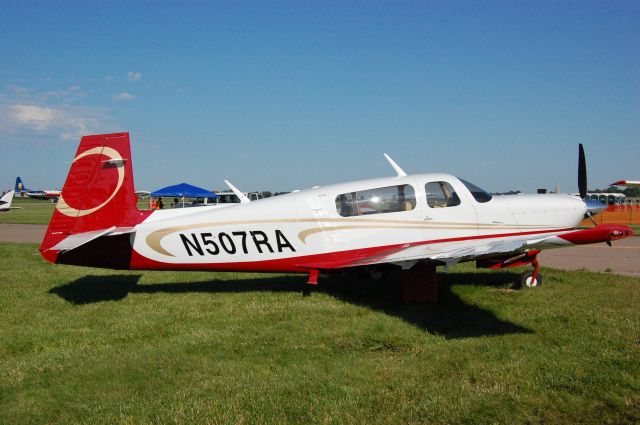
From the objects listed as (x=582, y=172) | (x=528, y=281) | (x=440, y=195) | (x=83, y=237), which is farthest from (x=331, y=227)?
(x=582, y=172)

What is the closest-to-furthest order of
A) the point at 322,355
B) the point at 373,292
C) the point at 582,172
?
the point at 322,355
the point at 373,292
the point at 582,172

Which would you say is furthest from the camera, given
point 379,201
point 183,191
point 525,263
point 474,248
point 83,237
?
point 183,191

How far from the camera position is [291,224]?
7777 mm

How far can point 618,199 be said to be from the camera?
47.3m

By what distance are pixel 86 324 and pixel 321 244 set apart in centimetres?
351

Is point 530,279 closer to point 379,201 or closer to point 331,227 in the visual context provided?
point 379,201

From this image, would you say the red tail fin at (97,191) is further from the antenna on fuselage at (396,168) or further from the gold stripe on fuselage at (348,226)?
the antenna on fuselage at (396,168)

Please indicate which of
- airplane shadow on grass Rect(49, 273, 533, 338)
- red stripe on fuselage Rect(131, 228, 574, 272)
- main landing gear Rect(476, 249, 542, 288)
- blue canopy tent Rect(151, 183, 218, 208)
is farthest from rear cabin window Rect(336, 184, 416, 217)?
blue canopy tent Rect(151, 183, 218, 208)

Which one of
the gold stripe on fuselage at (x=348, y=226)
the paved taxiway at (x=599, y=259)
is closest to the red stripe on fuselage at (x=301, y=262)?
the gold stripe on fuselage at (x=348, y=226)

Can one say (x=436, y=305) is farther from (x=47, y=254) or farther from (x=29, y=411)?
(x=47, y=254)

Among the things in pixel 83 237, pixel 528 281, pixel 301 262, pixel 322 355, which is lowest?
pixel 322 355

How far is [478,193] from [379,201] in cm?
165

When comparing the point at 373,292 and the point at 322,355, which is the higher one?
the point at 373,292

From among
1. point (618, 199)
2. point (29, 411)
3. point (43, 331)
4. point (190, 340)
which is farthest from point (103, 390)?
point (618, 199)
